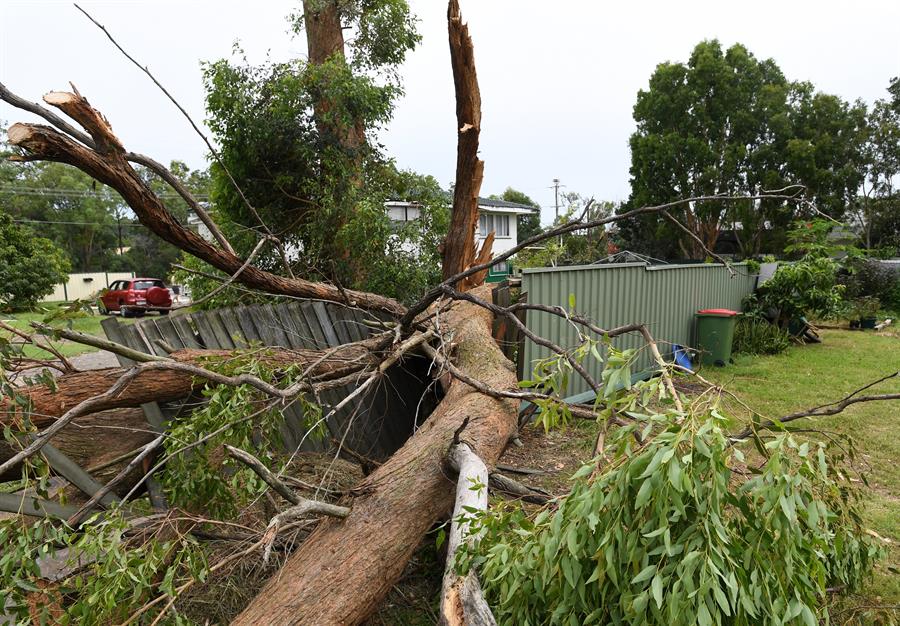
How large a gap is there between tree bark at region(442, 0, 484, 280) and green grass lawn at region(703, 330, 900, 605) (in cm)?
279

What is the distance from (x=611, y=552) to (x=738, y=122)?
25397 millimetres

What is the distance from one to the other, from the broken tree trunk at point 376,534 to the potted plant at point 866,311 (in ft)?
43.9

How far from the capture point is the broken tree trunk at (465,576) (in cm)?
157

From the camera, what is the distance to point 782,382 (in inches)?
290

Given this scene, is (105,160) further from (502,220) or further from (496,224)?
(502,220)

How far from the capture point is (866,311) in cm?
1316

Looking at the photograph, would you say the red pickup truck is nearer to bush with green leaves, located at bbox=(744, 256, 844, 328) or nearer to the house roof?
the house roof

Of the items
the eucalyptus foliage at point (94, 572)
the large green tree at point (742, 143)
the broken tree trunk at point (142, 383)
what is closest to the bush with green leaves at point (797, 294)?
the broken tree trunk at point (142, 383)

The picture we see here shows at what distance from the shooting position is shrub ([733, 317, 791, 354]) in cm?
954

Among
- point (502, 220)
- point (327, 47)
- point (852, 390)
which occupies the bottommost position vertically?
point (852, 390)

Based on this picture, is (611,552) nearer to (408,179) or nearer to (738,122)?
(408,179)

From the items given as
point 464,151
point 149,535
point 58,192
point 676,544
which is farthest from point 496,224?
→ point 676,544

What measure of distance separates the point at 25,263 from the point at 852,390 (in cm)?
2034

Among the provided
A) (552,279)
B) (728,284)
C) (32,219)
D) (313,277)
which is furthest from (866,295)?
(32,219)
